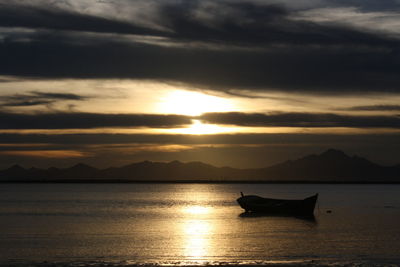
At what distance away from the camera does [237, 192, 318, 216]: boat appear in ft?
299

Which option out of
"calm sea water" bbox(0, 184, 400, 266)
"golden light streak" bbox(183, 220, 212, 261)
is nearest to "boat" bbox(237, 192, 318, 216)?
"calm sea water" bbox(0, 184, 400, 266)

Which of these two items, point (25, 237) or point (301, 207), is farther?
point (301, 207)

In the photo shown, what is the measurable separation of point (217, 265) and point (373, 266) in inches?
386

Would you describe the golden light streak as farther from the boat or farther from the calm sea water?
the boat

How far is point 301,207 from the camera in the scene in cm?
9131

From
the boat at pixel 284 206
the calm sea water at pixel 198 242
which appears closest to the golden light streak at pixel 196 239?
the calm sea water at pixel 198 242

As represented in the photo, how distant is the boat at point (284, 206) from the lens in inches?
3588

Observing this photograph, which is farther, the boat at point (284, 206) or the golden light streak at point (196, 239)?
the boat at point (284, 206)

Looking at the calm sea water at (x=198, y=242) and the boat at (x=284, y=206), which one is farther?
the boat at (x=284, y=206)

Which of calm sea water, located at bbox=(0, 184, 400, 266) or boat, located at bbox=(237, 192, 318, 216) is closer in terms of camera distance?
calm sea water, located at bbox=(0, 184, 400, 266)

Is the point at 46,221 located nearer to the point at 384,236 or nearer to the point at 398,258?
the point at 384,236

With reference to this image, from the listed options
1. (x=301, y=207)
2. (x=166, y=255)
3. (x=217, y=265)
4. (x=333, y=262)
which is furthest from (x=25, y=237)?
(x=301, y=207)

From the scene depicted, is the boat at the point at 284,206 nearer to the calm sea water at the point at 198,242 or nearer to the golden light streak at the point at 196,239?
the calm sea water at the point at 198,242

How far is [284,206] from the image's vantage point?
300 feet
